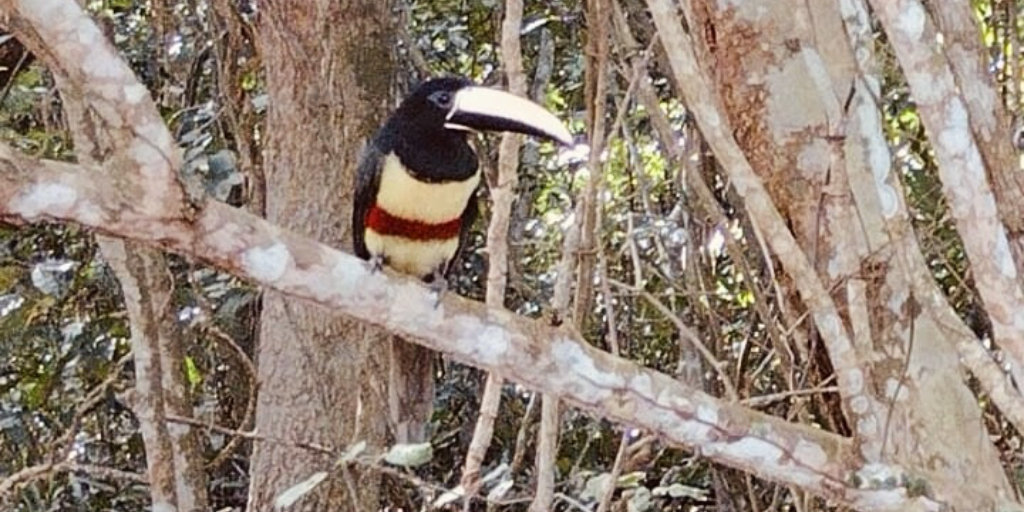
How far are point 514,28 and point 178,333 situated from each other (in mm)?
1247

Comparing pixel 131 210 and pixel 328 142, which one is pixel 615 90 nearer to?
pixel 328 142

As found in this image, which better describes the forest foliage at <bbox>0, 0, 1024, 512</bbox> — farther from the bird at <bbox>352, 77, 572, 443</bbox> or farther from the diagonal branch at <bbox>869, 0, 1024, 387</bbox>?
the diagonal branch at <bbox>869, 0, 1024, 387</bbox>

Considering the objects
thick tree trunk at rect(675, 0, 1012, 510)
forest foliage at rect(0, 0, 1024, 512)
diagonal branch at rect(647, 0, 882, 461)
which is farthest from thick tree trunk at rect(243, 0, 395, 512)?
diagonal branch at rect(647, 0, 882, 461)

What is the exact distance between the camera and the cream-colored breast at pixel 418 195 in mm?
2633

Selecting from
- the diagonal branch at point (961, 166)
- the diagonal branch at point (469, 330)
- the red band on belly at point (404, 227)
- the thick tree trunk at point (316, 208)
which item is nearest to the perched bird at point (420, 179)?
the red band on belly at point (404, 227)

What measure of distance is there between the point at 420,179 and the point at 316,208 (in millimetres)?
431

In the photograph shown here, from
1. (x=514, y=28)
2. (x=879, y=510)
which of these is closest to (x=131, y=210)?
(x=514, y=28)

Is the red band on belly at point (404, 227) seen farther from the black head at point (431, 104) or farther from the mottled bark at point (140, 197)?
the mottled bark at point (140, 197)

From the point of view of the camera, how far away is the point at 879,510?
184 cm

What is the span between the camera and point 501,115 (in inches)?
92.1

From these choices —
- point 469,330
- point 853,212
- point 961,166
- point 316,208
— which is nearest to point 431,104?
point 316,208

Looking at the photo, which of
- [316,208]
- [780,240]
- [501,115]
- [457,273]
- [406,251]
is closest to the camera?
[780,240]

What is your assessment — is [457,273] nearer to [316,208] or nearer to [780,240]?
[316,208]

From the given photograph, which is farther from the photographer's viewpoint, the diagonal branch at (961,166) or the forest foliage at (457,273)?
the forest foliage at (457,273)
